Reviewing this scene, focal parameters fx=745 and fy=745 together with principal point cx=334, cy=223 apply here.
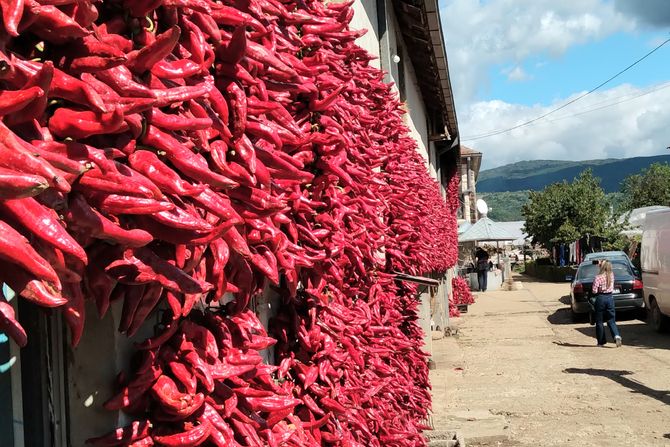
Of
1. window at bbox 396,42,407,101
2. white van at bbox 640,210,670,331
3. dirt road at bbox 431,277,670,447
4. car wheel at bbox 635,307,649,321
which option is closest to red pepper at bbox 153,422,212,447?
dirt road at bbox 431,277,670,447

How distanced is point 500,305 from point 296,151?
2565cm

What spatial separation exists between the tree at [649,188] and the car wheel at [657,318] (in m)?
55.6

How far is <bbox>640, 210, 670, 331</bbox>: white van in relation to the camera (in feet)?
49.5

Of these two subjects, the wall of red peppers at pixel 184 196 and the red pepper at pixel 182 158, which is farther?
the red pepper at pixel 182 158

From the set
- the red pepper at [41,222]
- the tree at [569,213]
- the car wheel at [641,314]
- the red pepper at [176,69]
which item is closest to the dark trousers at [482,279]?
the tree at [569,213]

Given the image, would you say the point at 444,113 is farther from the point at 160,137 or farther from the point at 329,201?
the point at 160,137

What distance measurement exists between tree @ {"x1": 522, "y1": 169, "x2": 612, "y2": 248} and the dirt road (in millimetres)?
27185

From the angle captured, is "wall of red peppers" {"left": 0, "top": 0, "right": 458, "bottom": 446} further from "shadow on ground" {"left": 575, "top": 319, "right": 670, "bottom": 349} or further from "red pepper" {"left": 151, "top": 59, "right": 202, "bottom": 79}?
"shadow on ground" {"left": 575, "top": 319, "right": 670, "bottom": 349}

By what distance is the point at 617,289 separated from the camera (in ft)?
60.8

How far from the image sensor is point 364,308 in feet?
13.6

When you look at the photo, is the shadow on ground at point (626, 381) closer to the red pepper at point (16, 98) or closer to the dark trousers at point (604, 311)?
the dark trousers at point (604, 311)

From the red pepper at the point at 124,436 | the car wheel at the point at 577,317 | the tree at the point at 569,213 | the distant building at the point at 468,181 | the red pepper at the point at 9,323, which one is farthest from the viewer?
the distant building at the point at 468,181

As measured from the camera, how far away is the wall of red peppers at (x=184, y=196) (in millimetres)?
983

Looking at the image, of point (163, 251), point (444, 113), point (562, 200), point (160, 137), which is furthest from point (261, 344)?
point (562, 200)
